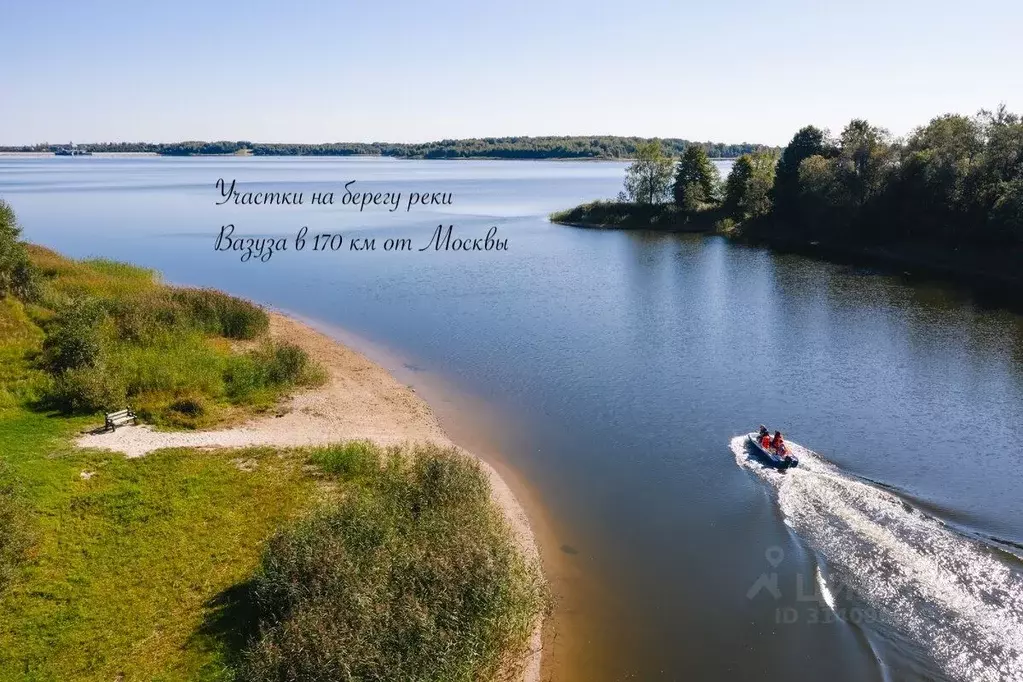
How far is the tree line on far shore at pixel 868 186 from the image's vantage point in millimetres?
53312

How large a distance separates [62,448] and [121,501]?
15.7 feet

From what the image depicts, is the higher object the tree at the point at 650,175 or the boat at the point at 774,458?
the tree at the point at 650,175

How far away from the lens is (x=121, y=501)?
19062mm

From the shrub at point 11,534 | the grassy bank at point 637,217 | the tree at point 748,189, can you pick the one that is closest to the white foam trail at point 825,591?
the shrub at point 11,534

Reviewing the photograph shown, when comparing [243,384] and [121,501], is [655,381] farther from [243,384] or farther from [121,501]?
[121,501]

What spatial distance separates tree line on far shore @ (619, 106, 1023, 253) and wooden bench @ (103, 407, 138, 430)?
56.0 metres

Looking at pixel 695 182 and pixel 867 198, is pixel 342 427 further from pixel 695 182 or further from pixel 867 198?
pixel 695 182

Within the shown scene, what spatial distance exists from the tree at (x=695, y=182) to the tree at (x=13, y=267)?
2780 inches

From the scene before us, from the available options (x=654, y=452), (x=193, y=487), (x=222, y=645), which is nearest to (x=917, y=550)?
(x=654, y=452)

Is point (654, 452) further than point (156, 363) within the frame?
No

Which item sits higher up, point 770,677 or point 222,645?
point 222,645

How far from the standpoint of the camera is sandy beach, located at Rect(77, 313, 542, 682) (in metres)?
22.4

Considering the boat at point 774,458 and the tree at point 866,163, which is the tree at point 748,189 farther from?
the boat at point 774,458

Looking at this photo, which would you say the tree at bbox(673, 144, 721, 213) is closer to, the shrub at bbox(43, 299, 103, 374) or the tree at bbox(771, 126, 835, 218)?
the tree at bbox(771, 126, 835, 218)
